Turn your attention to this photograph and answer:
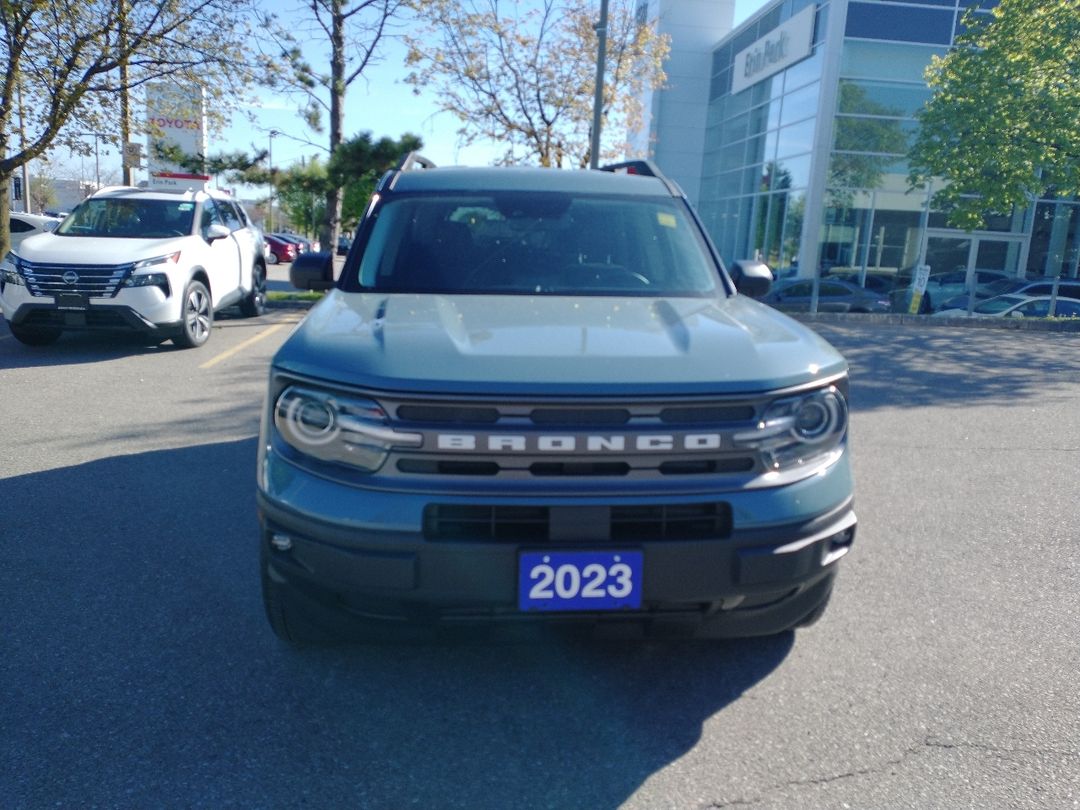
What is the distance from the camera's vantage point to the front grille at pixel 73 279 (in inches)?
348

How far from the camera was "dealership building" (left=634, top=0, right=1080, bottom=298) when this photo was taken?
2653cm

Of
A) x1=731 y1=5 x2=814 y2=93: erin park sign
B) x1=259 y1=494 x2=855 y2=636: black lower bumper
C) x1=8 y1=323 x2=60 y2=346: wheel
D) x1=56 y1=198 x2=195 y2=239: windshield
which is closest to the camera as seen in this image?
x1=259 y1=494 x2=855 y2=636: black lower bumper

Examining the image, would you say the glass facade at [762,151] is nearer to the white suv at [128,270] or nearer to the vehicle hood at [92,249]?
the white suv at [128,270]

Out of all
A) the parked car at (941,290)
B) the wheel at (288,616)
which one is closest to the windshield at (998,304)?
the parked car at (941,290)

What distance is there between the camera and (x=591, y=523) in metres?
2.49

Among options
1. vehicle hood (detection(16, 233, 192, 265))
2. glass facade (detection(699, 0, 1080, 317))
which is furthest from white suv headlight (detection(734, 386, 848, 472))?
glass facade (detection(699, 0, 1080, 317))

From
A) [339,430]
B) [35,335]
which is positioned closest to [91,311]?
[35,335]

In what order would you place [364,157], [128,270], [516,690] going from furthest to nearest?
1. [364,157]
2. [128,270]
3. [516,690]

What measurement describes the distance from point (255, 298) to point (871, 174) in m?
20.9

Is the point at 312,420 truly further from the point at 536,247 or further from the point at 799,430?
the point at 536,247

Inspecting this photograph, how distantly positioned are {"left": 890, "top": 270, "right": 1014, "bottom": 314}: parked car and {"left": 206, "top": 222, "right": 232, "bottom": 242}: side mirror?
1334 cm

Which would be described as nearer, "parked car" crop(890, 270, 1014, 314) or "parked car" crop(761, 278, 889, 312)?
"parked car" crop(761, 278, 889, 312)

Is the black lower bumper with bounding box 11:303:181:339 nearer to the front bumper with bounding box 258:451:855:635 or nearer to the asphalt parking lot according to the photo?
the asphalt parking lot

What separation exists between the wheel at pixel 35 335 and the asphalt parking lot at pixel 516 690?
5.01 m
